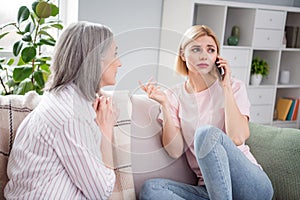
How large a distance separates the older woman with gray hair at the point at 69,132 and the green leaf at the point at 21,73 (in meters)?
0.72

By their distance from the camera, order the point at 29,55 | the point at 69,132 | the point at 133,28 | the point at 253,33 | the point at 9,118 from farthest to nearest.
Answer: the point at 253,33
the point at 133,28
the point at 29,55
the point at 9,118
the point at 69,132

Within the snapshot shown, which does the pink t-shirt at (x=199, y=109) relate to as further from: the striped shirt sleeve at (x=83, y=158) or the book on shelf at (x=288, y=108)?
the book on shelf at (x=288, y=108)

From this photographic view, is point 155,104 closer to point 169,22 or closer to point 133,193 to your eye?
point 133,193

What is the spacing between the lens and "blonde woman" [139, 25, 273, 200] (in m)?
1.58

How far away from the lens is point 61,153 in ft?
4.17

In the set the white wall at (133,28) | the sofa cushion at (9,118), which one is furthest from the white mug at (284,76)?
the sofa cushion at (9,118)

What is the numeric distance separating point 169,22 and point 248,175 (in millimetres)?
1783

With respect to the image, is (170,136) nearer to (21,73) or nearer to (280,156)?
(280,156)

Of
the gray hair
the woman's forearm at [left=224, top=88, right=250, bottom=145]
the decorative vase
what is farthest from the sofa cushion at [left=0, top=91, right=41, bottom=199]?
the decorative vase

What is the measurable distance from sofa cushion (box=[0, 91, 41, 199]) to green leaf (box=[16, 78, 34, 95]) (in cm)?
47

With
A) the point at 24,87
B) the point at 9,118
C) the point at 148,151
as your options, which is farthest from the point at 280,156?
the point at 24,87

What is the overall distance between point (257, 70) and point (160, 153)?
2.01 metres

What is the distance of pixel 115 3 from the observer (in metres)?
3.04

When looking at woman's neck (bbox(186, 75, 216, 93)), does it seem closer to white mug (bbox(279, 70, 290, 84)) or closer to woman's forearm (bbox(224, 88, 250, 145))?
woman's forearm (bbox(224, 88, 250, 145))
